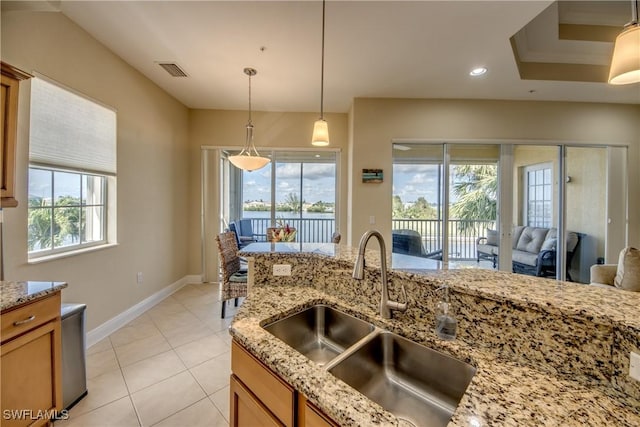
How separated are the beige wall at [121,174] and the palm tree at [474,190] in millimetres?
4192

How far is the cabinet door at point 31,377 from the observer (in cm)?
129

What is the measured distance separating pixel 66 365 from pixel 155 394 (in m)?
0.59

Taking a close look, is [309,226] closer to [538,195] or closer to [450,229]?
[450,229]

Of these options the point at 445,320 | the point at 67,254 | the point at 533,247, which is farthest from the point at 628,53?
the point at 67,254

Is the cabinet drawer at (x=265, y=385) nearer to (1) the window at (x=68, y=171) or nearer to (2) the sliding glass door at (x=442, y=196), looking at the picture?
(1) the window at (x=68, y=171)

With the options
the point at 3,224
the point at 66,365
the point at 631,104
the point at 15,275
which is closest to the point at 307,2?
the point at 3,224

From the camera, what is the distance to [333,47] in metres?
2.57

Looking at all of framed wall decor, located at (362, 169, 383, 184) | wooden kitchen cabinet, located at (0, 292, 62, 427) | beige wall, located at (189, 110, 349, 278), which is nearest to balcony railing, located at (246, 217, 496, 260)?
framed wall decor, located at (362, 169, 383, 184)

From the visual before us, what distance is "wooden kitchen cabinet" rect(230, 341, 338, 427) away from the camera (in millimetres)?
→ 793

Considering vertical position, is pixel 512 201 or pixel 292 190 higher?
pixel 292 190

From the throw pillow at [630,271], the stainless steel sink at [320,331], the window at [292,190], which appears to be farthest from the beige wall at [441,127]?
the stainless steel sink at [320,331]

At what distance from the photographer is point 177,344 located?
2516 mm

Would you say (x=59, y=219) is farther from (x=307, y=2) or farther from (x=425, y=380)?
(x=425, y=380)

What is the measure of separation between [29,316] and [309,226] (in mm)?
Result: 3648
